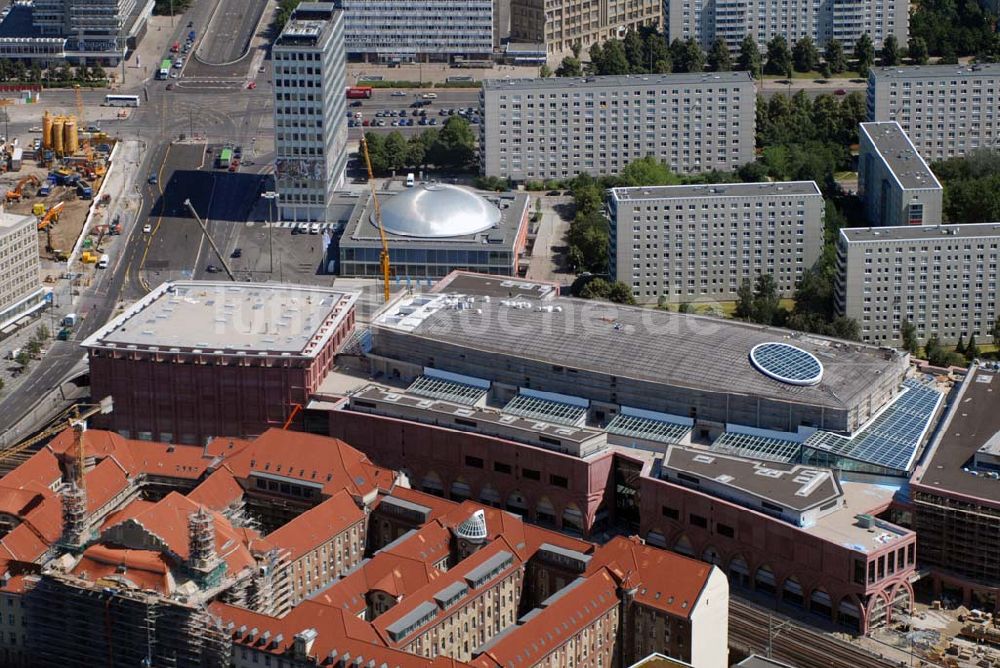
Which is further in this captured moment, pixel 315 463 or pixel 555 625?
pixel 315 463

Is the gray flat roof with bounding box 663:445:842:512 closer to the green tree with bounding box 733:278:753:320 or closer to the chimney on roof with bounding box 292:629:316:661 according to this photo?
the chimney on roof with bounding box 292:629:316:661

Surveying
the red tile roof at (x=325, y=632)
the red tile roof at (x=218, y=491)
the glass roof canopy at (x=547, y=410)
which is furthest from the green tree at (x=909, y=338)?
the red tile roof at (x=325, y=632)

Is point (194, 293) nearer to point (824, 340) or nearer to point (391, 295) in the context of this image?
point (391, 295)

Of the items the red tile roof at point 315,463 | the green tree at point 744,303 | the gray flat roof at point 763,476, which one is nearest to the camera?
the gray flat roof at point 763,476

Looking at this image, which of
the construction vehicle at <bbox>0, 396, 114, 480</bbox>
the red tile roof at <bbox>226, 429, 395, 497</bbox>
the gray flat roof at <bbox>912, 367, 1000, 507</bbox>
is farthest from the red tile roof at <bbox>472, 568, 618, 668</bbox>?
the construction vehicle at <bbox>0, 396, 114, 480</bbox>

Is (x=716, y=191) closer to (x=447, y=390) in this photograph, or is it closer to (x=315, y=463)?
(x=447, y=390)

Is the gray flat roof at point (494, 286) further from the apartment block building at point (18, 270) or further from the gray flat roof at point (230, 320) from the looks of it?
the apartment block building at point (18, 270)

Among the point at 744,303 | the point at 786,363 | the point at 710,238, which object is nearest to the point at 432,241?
the point at 710,238
